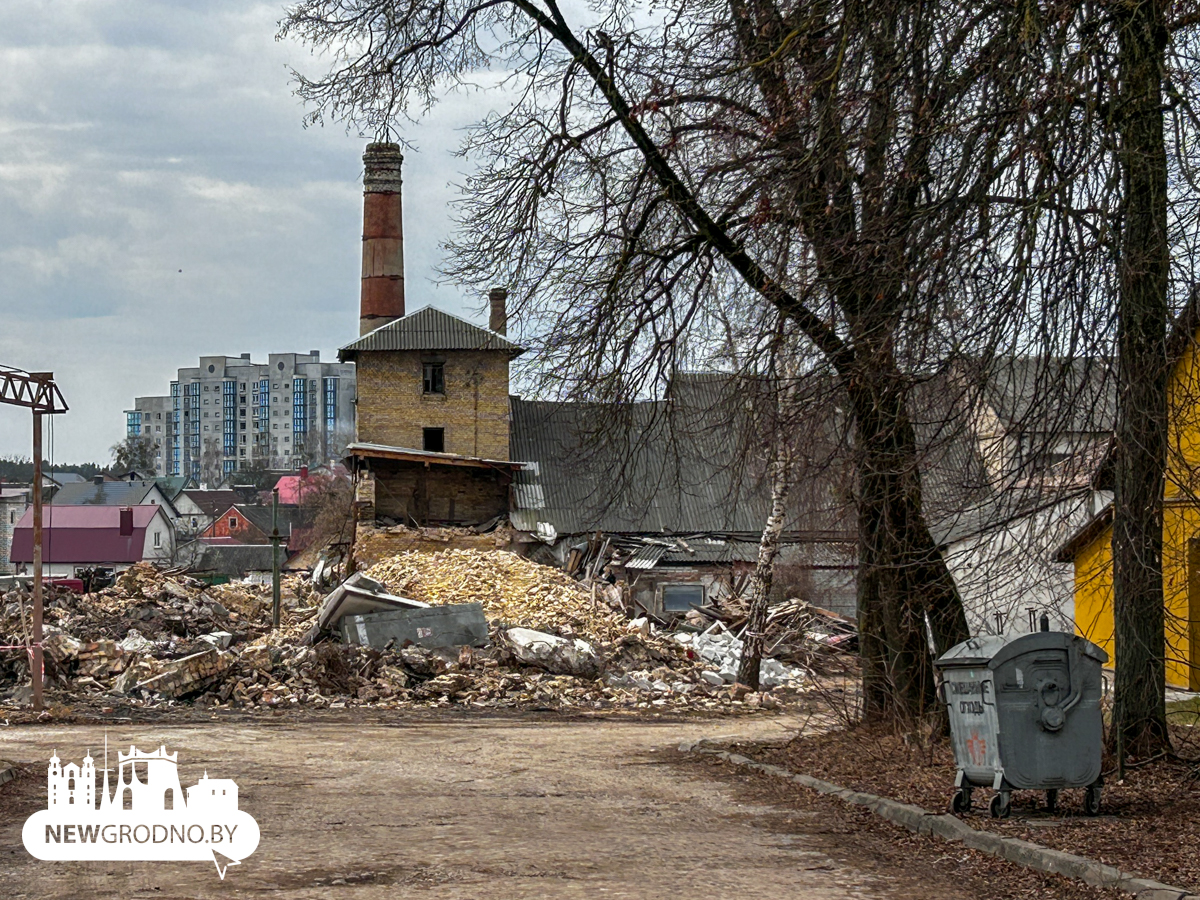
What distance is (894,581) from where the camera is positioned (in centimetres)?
1311

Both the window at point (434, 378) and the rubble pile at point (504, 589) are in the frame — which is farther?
the window at point (434, 378)

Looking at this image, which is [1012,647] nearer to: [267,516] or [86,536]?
[86,536]

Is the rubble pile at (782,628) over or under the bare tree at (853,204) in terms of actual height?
under

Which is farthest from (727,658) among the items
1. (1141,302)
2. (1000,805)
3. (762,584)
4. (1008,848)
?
(1008,848)

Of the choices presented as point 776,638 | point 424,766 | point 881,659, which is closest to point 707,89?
point 881,659

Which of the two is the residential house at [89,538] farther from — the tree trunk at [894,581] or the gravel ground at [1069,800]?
the gravel ground at [1069,800]

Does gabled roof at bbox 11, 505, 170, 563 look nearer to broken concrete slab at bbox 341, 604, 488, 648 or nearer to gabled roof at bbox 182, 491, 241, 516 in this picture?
gabled roof at bbox 182, 491, 241, 516

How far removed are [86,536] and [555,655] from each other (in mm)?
64650

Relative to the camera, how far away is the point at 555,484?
47.2 m

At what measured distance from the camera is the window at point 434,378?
47656mm

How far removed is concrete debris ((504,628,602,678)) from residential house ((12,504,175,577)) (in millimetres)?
58525

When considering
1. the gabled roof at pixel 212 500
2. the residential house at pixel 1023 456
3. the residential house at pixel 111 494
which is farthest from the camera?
the gabled roof at pixel 212 500

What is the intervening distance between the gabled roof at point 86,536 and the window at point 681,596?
51.2 metres

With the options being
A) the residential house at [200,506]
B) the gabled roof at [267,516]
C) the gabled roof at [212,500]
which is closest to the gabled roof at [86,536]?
the gabled roof at [267,516]
